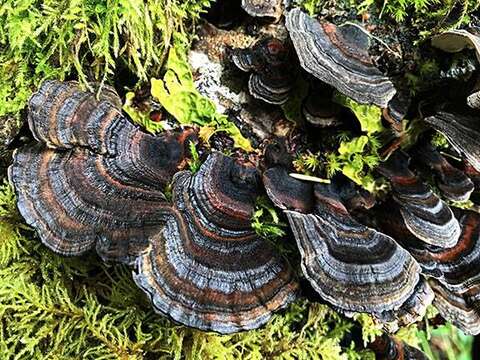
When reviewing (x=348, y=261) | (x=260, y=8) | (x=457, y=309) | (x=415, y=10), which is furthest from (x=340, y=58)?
(x=457, y=309)

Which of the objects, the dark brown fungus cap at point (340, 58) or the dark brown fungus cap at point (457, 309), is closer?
the dark brown fungus cap at point (340, 58)

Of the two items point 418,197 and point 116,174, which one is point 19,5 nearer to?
point 116,174

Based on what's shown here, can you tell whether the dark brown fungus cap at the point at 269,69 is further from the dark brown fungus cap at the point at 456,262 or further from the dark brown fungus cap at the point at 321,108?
the dark brown fungus cap at the point at 456,262

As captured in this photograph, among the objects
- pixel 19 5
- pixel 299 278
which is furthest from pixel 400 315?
pixel 19 5

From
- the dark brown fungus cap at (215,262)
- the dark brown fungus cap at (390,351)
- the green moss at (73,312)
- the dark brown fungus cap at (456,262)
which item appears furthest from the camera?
the dark brown fungus cap at (390,351)

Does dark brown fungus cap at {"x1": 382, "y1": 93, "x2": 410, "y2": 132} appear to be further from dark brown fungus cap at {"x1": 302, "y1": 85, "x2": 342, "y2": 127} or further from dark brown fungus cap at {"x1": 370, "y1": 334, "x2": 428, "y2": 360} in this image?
dark brown fungus cap at {"x1": 370, "y1": 334, "x2": 428, "y2": 360}

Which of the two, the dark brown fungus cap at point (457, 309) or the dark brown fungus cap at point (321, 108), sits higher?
the dark brown fungus cap at point (321, 108)

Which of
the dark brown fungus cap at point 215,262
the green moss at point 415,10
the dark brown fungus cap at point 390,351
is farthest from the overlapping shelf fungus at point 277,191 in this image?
the dark brown fungus cap at point 390,351

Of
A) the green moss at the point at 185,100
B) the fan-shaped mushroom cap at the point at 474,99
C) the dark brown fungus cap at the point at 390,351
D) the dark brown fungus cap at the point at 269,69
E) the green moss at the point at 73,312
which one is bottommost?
the dark brown fungus cap at the point at 390,351
